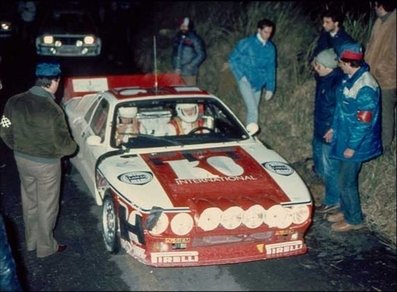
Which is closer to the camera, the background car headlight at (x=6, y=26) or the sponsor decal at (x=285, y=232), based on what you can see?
the sponsor decal at (x=285, y=232)

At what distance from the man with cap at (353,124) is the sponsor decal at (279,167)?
63 cm

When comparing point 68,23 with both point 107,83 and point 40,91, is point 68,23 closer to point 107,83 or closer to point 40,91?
point 107,83

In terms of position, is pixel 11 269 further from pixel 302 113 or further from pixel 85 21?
pixel 85 21

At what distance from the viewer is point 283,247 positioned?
5.08 meters

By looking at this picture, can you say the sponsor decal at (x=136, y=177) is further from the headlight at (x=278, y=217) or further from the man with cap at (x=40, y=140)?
the headlight at (x=278, y=217)

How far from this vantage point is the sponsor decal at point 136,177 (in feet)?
17.2

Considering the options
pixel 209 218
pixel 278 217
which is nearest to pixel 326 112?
pixel 278 217

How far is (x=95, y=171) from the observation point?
600 centimetres

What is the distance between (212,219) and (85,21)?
470 inches

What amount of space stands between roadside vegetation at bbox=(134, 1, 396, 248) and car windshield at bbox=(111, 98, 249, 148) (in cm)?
164

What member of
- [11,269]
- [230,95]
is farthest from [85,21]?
[11,269]

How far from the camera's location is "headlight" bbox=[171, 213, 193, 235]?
477 cm

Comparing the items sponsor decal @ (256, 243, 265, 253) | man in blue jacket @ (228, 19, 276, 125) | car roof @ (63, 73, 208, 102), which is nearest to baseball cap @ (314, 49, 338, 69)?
man in blue jacket @ (228, 19, 276, 125)

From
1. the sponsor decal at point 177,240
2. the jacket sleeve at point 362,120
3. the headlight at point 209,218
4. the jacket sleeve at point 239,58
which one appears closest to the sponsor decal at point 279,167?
the jacket sleeve at point 362,120
